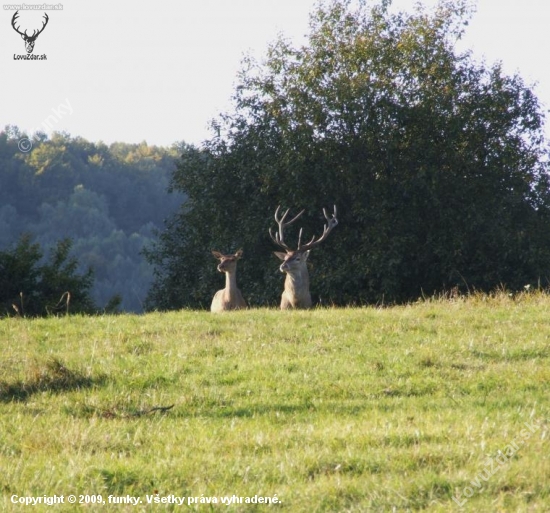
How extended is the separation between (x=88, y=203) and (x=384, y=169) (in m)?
33.1

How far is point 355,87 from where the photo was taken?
85.3 ft

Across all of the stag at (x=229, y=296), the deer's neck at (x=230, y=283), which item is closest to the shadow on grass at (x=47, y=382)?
the stag at (x=229, y=296)

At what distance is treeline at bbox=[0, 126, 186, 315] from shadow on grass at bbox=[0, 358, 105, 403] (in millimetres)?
41748

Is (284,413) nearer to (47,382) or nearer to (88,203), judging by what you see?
(47,382)

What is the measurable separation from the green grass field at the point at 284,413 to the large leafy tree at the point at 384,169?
12.5 meters

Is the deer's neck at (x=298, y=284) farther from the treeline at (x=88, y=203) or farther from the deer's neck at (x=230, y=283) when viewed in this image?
the treeline at (x=88, y=203)

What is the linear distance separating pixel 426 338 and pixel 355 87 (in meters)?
15.8

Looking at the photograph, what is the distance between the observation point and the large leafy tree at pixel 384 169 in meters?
25.3

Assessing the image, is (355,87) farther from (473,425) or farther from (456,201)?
(473,425)

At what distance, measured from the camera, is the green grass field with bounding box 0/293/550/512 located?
19.2ft

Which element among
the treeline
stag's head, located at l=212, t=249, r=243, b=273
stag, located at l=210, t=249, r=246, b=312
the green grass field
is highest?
the treeline

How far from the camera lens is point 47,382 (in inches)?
362

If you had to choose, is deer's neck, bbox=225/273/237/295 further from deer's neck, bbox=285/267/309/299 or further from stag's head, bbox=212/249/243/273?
deer's neck, bbox=285/267/309/299

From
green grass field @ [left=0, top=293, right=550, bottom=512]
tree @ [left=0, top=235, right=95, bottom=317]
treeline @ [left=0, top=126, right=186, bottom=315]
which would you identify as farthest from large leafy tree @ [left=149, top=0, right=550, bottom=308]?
treeline @ [left=0, top=126, right=186, bottom=315]
